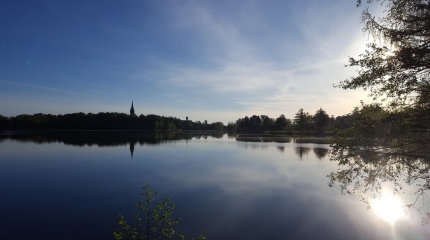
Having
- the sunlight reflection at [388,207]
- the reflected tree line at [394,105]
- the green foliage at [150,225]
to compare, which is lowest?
the sunlight reflection at [388,207]

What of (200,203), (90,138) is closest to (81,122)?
(90,138)

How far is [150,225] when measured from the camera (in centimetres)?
1557

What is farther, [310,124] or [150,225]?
[310,124]

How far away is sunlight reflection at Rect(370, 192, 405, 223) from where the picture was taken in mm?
17984

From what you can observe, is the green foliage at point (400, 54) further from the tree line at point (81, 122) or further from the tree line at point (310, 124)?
the tree line at point (81, 122)

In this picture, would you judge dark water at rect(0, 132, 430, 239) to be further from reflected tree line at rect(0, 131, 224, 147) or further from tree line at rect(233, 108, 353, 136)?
tree line at rect(233, 108, 353, 136)

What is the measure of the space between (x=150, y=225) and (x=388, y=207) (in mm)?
16060

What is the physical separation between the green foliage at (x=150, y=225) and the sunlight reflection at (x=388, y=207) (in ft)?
42.3

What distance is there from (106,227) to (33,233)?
340 cm

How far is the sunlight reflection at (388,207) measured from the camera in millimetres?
17984

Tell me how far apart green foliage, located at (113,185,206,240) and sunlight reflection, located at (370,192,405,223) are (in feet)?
42.3

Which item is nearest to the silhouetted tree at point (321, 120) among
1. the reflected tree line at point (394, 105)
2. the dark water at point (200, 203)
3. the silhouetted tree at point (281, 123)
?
the silhouetted tree at point (281, 123)

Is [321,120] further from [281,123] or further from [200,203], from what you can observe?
[200,203]

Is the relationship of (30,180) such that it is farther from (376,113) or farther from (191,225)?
(376,113)
